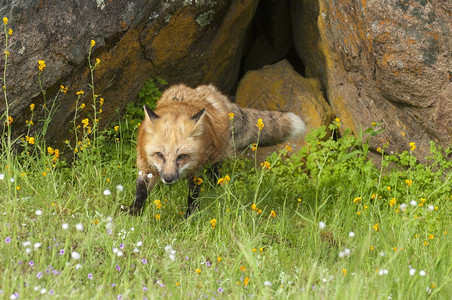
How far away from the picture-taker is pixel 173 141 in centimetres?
494

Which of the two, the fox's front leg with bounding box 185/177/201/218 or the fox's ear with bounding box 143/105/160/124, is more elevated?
the fox's ear with bounding box 143/105/160/124

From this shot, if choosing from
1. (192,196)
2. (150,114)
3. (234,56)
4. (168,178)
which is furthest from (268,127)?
(168,178)

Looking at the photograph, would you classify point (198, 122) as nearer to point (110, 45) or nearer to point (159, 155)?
point (159, 155)

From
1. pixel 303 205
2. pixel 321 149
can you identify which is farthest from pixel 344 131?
pixel 303 205

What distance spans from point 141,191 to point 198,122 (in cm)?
79

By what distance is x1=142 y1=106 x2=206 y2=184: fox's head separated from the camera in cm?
490

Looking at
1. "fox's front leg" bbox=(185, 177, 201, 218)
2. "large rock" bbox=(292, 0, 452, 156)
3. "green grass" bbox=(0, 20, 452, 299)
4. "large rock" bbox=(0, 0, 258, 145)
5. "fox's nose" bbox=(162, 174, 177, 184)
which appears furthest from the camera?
"large rock" bbox=(292, 0, 452, 156)

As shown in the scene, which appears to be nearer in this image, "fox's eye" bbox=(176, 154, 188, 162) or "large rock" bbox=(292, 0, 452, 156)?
"fox's eye" bbox=(176, 154, 188, 162)

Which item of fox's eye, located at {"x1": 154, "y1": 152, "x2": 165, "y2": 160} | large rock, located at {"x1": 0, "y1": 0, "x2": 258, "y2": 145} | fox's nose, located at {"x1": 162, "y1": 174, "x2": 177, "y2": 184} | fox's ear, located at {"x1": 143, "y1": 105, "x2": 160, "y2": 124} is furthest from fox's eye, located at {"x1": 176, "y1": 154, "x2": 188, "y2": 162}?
large rock, located at {"x1": 0, "y1": 0, "x2": 258, "y2": 145}

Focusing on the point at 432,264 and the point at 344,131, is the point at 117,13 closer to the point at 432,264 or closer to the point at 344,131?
the point at 344,131

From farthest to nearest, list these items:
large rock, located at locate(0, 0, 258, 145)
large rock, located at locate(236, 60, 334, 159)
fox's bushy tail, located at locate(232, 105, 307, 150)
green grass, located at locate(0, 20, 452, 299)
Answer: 1. large rock, located at locate(236, 60, 334, 159)
2. fox's bushy tail, located at locate(232, 105, 307, 150)
3. large rock, located at locate(0, 0, 258, 145)
4. green grass, located at locate(0, 20, 452, 299)

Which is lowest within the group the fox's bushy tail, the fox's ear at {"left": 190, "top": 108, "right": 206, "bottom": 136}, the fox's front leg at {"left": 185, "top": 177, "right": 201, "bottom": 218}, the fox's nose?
the fox's front leg at {"left": 185, "top": 177, "right": 201, "bottom": 218}

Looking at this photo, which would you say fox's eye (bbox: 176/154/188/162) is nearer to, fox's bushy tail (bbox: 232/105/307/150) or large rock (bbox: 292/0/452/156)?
fox's bushy tail (bbox: 232/105/307/150)

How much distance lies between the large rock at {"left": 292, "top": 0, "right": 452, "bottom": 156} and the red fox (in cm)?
131
